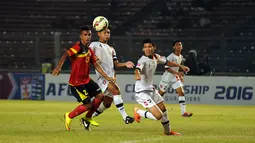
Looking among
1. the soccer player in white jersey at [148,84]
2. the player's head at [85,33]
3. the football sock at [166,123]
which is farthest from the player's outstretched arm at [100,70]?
the football sock at [166,123]

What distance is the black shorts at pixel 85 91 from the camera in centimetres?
1442

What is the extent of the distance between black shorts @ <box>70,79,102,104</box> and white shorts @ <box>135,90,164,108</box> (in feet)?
3.08

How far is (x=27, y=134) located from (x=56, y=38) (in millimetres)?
16491

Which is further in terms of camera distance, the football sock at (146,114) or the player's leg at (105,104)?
the player's leg at (105,104)

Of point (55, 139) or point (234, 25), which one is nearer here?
point (55, 139)

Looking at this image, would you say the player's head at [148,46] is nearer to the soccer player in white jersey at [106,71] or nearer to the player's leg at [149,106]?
the player's leg at [149,106]

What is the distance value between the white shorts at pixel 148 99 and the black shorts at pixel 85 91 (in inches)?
37.0

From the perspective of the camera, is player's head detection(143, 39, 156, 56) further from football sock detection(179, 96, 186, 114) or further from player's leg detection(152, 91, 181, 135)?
football sock detection(179, 96, 186, 114)

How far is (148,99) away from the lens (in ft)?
46.0

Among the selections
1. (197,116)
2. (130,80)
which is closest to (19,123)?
(197,116)

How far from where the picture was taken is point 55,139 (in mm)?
12516

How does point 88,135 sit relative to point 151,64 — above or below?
below

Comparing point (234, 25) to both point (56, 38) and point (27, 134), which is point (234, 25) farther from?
point (27, 134)

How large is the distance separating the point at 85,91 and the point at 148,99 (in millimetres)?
1363
